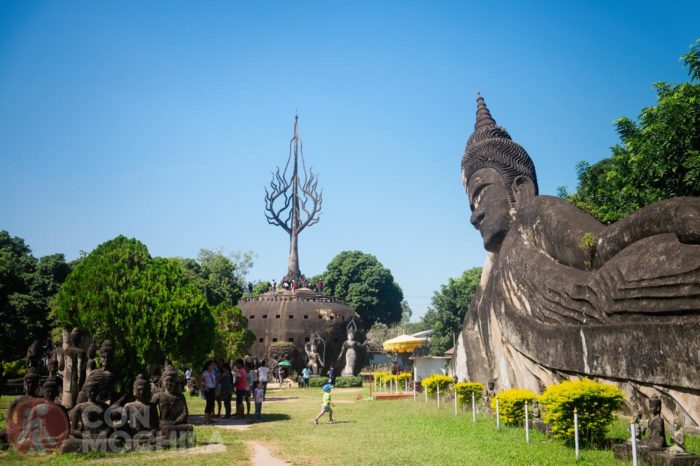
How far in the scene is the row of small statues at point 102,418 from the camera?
366 inches

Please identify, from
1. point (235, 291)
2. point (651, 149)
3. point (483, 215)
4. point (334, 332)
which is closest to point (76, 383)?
point (483, 215)

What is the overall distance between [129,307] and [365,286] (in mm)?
42042

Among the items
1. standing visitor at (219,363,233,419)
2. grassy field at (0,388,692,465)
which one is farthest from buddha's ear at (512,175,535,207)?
standing visitor at (219,363,233,419)

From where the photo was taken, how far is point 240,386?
1488 centimetres

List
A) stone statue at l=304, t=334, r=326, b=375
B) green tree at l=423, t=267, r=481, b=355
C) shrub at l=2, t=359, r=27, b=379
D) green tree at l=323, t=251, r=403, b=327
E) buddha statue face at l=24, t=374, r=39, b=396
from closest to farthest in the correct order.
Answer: buddha statue face at l=24, t=374, r=39, b=396 < shrub at l=2, t=359, r=27, b=379 < stone statue at l=304, t=334, r=326, b=375 < green tree at l=423, t=267, r=481, b=355 < green tree at l=323, t=251, r=403, b=327

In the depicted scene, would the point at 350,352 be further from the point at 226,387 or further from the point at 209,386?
the point at 209,386

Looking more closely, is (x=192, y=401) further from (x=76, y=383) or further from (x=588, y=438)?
(x=588, y=438)

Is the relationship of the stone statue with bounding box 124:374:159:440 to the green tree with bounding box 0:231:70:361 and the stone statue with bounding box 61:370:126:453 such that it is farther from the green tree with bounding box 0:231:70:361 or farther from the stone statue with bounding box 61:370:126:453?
the green tree with bounding box 0:231:70:361

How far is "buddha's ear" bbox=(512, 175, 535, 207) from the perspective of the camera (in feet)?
49.9

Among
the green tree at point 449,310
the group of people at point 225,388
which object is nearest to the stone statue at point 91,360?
the group of people at point 225,388

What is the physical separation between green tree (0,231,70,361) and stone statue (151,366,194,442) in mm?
19339

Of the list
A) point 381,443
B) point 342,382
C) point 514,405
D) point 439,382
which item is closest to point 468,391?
point 439,382

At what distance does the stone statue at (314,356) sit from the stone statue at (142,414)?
23600 millimetres

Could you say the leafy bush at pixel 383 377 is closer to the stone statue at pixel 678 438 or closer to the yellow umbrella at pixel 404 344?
the yellow umbrella at pixel 404 344
